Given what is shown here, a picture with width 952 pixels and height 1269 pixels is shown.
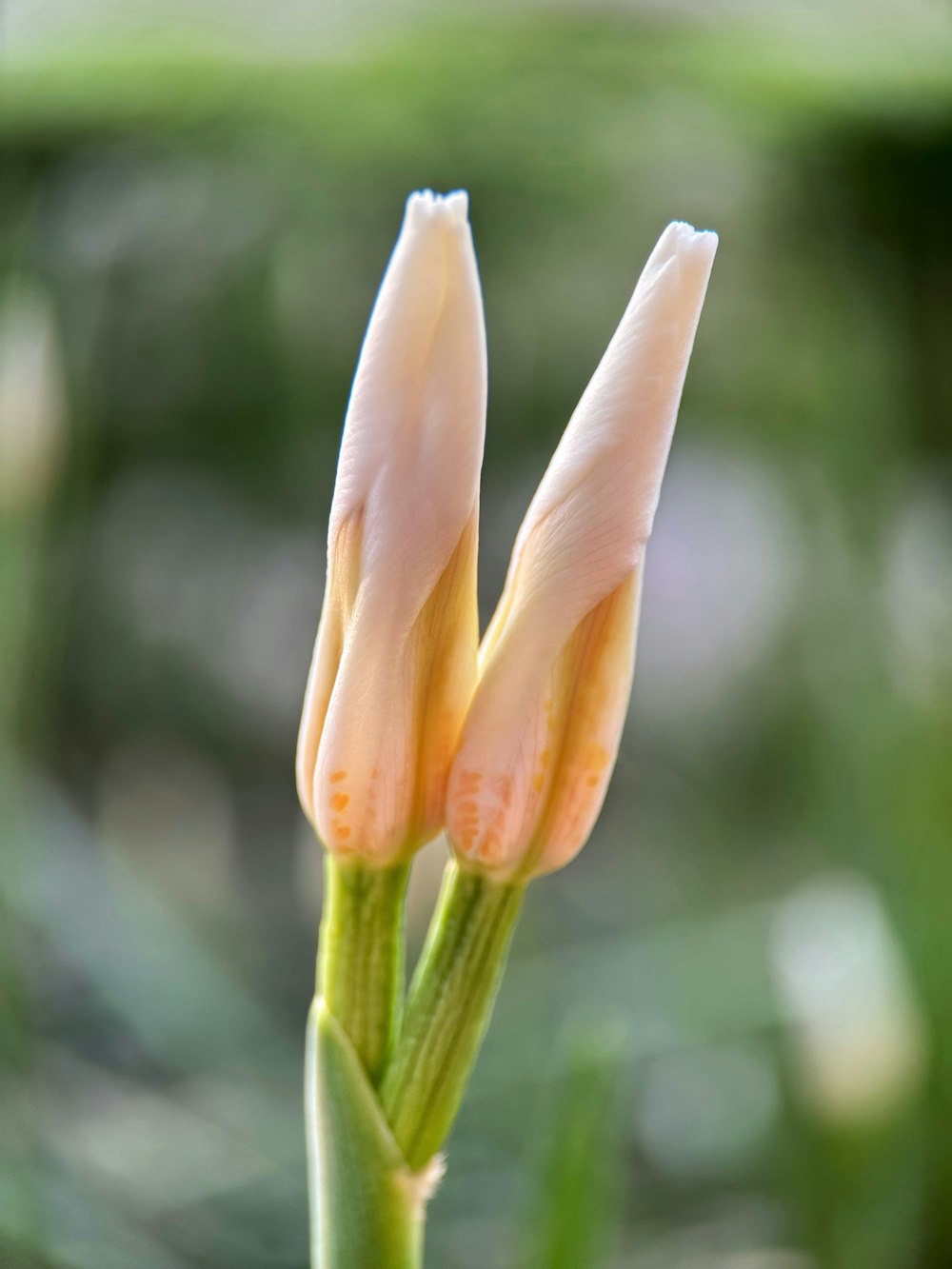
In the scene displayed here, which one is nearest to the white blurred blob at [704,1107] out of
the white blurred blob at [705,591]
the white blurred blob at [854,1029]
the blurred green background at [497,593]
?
the blurred green background at [497,593]

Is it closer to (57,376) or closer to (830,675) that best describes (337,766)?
(57,376)

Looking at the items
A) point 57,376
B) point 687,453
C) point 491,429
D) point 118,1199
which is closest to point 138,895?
point 118,1199

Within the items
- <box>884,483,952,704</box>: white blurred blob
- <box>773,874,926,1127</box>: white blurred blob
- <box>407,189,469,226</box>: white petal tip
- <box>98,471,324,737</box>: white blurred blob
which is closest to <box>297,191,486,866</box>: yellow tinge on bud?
<box>407,189,469,226</box>: white petal tip

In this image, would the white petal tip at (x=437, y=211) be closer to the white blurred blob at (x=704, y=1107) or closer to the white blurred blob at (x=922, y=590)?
the white blurred blob at (x=922, y=590)

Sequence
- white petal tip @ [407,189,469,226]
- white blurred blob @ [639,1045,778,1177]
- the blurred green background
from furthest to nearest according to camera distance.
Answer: white blurred blob @ [639,1045,778,1177] → the blurred green background → white petal tip @ [407,189,469,226]

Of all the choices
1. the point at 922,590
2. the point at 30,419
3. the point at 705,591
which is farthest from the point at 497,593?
the point at 30,419

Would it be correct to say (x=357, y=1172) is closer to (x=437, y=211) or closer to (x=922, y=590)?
(x=437, y=211)

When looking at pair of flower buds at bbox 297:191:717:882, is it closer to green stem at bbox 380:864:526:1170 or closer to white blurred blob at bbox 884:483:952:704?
green stem at bbox 380:864:526:1170
